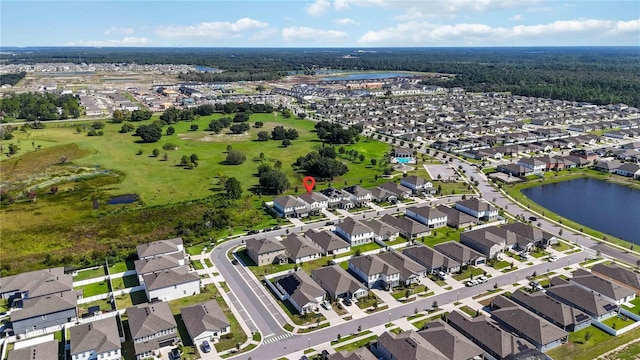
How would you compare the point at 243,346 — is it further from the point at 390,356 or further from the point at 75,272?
the point at 75,272

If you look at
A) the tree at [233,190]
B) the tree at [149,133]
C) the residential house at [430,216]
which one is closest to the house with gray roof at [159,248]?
the tree at [233,190]

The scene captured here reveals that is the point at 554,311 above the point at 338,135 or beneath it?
beneath

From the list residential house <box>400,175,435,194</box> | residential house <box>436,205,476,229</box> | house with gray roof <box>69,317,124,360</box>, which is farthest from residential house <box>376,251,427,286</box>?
house with gray roof <box>69,317,124,360</box>

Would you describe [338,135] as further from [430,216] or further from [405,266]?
[405,266]

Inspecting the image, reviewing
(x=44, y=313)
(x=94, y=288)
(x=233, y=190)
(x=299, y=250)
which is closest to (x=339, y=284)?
(x=299, y=250)

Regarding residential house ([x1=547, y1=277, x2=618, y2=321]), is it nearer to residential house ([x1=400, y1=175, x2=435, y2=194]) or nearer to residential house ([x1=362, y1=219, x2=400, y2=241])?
residential house ([x1=362, y1=219, x2=400, y2=241])

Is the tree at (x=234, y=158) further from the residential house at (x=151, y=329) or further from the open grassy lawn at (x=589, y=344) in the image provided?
the open grassy lawn at (x=589, y=344)

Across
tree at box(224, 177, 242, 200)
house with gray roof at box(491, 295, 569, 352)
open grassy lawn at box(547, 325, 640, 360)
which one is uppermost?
tree at box(224, 177, 242, 200)
